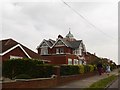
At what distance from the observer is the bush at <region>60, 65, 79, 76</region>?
89.6 ft

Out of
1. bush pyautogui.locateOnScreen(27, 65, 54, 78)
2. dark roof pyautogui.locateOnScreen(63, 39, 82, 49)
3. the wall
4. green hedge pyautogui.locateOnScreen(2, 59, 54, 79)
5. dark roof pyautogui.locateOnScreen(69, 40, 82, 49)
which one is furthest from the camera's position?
dark roof pyautogui.locateOnScreen(69, 40, 82, 49)

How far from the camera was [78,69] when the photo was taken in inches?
1337

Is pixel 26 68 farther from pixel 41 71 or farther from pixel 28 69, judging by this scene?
pixel 41 71

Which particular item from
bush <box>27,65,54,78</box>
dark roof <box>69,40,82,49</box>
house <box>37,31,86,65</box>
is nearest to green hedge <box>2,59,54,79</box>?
bush <box>27,65,54,78</box>

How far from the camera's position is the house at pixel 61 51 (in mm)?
56106

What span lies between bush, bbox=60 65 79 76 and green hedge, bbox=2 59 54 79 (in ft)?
9.24

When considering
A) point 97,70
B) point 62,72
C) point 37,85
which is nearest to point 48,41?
point 97,70

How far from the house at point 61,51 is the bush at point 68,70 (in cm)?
2207

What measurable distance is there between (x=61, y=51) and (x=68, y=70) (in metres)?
29.2

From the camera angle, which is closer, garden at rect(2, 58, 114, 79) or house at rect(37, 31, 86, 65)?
garden at rect(2, 58, 114, 79)

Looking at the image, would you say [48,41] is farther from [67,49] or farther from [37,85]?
[37,85]

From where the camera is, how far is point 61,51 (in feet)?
191

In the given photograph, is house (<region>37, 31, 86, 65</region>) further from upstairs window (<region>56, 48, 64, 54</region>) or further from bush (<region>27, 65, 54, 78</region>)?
bush (<region>27, 65, 54, 78</region>)

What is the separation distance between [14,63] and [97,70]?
86.9 feet
